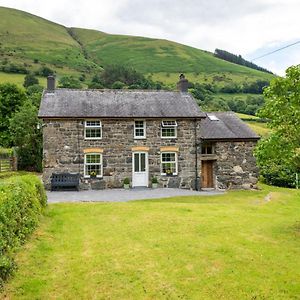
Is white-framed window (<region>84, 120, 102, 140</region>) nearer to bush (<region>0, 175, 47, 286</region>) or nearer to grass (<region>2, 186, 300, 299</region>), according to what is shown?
grass (<region>2, 186, 300, 299</region>)

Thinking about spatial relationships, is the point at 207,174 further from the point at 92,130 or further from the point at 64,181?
the point at 64,181

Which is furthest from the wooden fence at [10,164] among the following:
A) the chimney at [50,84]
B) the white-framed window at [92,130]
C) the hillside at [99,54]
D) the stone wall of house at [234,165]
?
the hillside at [99,54]

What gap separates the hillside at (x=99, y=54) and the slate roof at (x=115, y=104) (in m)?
73.5

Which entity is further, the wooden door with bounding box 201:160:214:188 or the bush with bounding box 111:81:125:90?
the bush with bounding box 111:81:125:90

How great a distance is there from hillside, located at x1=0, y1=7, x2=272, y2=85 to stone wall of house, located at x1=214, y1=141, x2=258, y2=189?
7749 centimetres

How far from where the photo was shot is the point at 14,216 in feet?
36.7

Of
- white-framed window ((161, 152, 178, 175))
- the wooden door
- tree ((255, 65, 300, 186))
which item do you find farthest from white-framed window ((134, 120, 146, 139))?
tree ((255, 65, 300, 186))

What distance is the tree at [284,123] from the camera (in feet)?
48.7

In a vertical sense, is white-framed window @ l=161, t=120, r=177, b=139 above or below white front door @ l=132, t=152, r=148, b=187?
above

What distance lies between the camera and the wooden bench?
28067mm

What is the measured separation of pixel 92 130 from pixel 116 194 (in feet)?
17.9

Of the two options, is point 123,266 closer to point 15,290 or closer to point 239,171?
point 15,290

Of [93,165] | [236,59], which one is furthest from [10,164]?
[236,59]

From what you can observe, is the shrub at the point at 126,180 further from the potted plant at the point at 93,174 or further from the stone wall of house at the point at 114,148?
the potted plant at the point at 93,174
